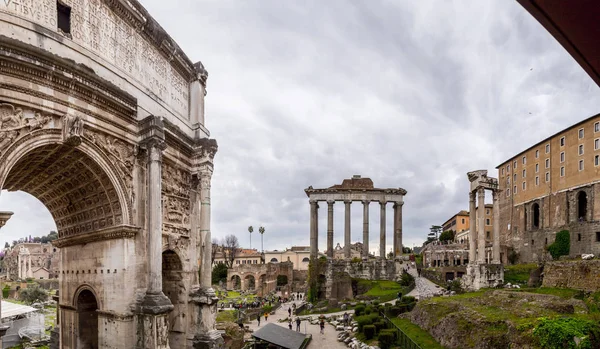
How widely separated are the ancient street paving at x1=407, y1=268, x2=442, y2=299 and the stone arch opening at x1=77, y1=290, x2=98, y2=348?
95.3ft

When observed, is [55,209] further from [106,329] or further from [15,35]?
[15,35]

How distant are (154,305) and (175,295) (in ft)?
12.4

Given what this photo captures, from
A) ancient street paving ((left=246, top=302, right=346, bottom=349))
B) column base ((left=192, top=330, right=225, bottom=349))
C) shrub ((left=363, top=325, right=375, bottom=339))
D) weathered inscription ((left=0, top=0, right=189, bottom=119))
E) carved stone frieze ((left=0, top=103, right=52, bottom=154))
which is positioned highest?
weathered inscription ((left=0, top=0, right=189, bottom=119))

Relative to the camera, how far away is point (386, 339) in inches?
902

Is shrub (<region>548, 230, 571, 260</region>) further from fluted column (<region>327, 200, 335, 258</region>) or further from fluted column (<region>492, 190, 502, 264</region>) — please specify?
fluted column (<region>327, 200, 335, 258</region>)

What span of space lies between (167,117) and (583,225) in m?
42.2

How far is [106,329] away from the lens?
1171cm

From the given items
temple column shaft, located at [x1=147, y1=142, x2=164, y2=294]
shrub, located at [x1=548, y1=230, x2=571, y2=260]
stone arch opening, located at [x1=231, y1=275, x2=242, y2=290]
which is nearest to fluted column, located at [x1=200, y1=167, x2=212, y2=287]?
temple column shaft, located at [x1=147, y1=142, x2=164, y2=294]

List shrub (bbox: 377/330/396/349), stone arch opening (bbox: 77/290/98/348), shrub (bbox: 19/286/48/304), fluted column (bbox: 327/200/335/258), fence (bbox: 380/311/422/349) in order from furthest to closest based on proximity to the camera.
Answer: shrub (bbox: 19/286/48/304)
fluted column (bbox: 327/200/335/258)
shrub (bbox: 377/330/396/349)
fence (bbox: 380/311/422/349)
stone arch opening (bbox: 77/290/98/348)

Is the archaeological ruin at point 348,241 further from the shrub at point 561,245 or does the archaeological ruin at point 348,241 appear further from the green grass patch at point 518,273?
the shrub at point 561,245

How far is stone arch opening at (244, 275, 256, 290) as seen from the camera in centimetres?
7019

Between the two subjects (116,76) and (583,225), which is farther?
(583,225)

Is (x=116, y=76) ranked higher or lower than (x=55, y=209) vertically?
higher

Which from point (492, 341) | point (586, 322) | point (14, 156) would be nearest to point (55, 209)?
point (14, 156)
